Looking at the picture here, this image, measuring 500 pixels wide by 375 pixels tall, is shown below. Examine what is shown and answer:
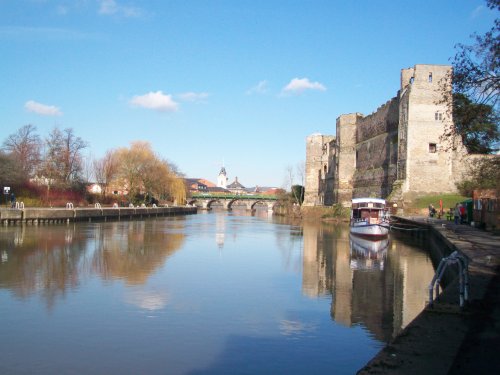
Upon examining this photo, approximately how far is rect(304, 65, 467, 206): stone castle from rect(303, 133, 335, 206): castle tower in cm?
578

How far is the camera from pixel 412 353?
5.11 meters

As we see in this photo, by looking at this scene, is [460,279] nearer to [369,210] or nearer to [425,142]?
[369,210]

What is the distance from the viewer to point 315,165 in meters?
63.7

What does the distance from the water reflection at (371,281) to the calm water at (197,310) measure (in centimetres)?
4

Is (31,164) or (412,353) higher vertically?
(31,164)

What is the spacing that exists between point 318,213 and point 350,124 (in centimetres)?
Result: 903

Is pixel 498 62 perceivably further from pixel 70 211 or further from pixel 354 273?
pixel 70 211

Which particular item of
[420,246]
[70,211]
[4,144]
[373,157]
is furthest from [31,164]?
[420,246]

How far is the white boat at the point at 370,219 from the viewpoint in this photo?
26469 millimetres

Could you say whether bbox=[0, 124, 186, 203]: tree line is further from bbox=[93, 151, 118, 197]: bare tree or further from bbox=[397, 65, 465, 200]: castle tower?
bbox=[397, 65, 465, 200]: castle tower

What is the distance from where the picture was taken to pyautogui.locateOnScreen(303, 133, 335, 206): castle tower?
206ft

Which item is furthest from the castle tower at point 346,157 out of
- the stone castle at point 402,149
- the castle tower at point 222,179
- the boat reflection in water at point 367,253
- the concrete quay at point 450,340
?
the castle tower at point 222,179

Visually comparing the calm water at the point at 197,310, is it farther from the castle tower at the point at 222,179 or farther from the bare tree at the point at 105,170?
the castle tower at the point at 222,179

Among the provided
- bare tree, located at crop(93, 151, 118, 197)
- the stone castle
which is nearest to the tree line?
bare tree, located at crop(93, 151, 118, 197)
